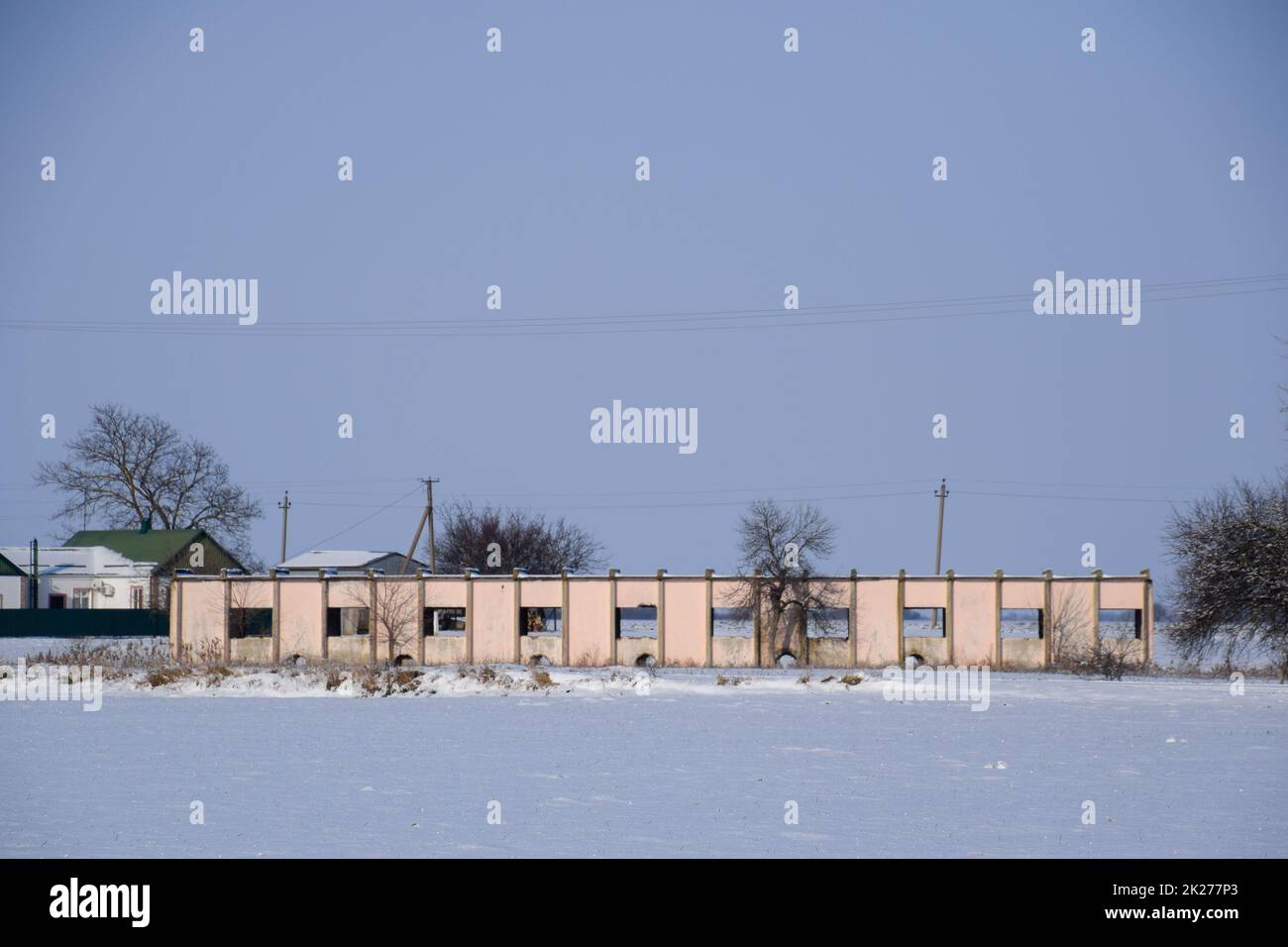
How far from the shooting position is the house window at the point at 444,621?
5154 centimetres

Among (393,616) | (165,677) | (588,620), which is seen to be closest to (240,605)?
(393,616)

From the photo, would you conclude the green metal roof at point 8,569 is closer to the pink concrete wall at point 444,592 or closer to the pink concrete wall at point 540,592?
the pink concrete wall at point 444,592

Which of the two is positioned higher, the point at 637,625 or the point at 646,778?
the point at 646,778

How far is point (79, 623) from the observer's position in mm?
65438

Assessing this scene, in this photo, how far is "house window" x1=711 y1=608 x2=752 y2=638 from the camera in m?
48.6

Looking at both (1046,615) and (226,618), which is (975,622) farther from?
(226,618)

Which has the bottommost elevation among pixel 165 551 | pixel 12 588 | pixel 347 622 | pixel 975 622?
pixel 347 622

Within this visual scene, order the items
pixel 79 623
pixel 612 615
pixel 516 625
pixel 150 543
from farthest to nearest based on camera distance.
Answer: pixel 150 543 → pixel 79 623 → pixel 516 625 → pixel 612 615

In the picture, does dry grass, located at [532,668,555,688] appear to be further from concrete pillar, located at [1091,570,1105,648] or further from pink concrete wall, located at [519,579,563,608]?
concrete pillar, located at [1091,570,1105,648]

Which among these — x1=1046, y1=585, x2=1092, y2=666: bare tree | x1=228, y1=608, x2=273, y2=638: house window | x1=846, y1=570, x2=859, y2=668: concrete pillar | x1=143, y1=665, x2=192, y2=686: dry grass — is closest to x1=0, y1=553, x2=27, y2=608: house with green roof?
x1=228, y1=608, x2=273, y2=638: house window

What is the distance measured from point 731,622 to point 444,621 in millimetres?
12292
